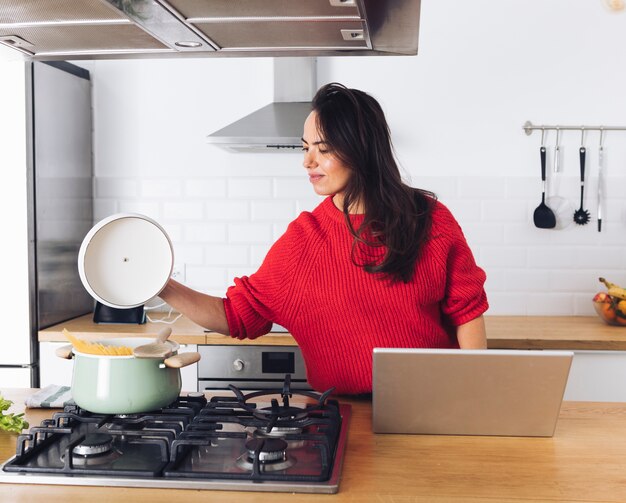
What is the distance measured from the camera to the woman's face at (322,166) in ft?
6.76

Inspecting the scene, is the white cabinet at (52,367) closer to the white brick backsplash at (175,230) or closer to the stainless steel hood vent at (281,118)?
the white brick backsplash at (175,230)

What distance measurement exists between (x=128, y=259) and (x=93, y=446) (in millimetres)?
488

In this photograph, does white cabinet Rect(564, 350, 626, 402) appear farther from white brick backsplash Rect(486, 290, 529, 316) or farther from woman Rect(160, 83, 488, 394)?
woman Rect(160, 83, 488, 394)

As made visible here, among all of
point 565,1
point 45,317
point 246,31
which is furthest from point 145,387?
point 565,1

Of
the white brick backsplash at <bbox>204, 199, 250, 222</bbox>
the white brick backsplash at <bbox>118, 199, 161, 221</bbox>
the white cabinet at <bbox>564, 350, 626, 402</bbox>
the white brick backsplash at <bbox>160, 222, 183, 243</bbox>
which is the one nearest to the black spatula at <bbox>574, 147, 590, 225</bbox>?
the white cabinet at <bbox>564, 350, 626, 402</bbox>

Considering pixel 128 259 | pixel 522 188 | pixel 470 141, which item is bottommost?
pixel 128 259

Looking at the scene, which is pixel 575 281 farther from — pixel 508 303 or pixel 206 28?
pixel 206 28

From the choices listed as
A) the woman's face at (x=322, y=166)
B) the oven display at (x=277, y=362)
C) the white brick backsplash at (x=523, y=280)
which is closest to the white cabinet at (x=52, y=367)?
the oven display at (x=277, y=362)

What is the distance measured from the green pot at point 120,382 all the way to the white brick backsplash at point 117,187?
2347 millimetres

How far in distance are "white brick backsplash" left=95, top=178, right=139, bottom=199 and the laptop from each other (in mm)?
2490

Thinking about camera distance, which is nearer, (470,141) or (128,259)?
(128,259)

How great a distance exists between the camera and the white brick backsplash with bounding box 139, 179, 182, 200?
12.0 ft

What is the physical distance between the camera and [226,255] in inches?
144

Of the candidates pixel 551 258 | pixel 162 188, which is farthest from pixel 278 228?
pixel 551 258
